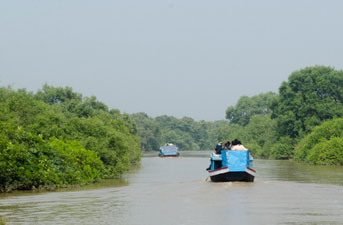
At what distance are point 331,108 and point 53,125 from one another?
2023 inches

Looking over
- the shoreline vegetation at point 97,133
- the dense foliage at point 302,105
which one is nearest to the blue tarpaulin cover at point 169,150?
the shoreline vegetation at point 97,133

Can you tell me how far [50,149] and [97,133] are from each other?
37.0ft

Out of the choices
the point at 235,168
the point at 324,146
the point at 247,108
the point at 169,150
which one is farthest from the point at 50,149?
the point at 247,108

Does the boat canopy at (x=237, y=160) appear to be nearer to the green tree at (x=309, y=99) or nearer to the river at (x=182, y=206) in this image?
the river at (x=182, y=206)

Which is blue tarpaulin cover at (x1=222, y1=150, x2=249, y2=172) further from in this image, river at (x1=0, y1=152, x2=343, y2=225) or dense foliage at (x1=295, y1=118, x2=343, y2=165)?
dense foliage at (x1=295, y1=118, x2=343, y2=165)

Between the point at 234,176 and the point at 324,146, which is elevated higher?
the point at 324,146

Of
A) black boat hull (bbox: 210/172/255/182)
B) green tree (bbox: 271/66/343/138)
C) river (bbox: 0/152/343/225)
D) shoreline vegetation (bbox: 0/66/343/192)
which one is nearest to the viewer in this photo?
river (bbox: 0/152/343/225)

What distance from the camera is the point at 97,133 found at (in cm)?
4162

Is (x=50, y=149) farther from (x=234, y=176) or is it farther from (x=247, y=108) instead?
(x=247, y=108)

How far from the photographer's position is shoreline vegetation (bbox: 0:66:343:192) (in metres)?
28.7

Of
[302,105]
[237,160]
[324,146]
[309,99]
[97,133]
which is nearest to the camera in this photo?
[237,160]

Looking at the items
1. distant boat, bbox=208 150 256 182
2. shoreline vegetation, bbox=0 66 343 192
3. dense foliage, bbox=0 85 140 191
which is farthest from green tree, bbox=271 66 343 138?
distant boat, bbox=208 150 256 182

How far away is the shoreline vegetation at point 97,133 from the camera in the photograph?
28719mm

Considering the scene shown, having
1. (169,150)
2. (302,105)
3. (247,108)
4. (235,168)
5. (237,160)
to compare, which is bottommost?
(235,168)
